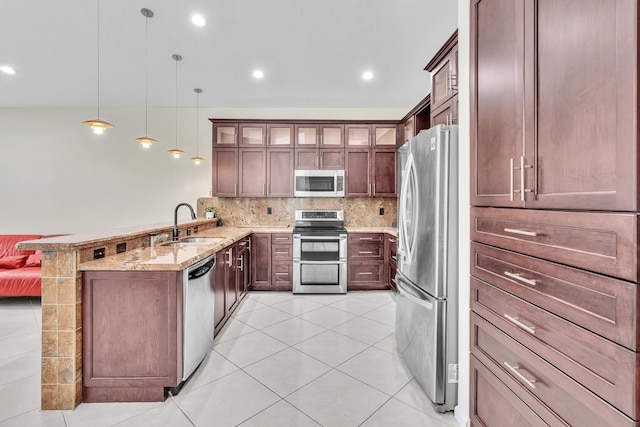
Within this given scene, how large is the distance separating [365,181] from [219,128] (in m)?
2.46

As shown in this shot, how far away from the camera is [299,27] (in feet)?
9.00

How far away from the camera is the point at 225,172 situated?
14.8ft

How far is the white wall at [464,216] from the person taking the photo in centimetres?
170

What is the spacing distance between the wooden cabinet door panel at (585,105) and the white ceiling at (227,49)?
1854 millimetres

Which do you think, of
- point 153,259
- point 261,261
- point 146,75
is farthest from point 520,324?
point 146,75

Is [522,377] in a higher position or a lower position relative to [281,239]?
lower

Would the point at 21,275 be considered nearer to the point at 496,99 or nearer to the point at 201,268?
the point at 201,268

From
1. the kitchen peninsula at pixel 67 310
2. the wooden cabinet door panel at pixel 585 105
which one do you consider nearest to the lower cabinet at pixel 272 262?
the kitchen peninsula at pixel 67 310

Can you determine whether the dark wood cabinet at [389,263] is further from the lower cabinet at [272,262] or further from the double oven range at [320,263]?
the lower cabinet at [272,262]

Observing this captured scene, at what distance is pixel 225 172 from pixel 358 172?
2112 millimetres

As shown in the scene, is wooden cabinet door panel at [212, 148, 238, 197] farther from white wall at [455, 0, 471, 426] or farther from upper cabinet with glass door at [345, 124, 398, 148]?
white wall at [455, 0, 471, 426]

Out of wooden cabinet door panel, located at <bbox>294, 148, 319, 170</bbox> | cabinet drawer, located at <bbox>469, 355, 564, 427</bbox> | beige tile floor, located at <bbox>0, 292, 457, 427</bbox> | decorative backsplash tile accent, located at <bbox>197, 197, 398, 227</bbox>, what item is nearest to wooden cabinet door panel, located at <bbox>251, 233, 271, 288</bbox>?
decorative backsplash tile accent, located at <bbox>197, 197, 398, 227</bbox>

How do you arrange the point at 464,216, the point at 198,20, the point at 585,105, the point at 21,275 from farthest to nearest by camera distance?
the point at 21,275
the point at 198,20
the point at 464,216
the point at 585,105

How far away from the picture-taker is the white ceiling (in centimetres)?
252
